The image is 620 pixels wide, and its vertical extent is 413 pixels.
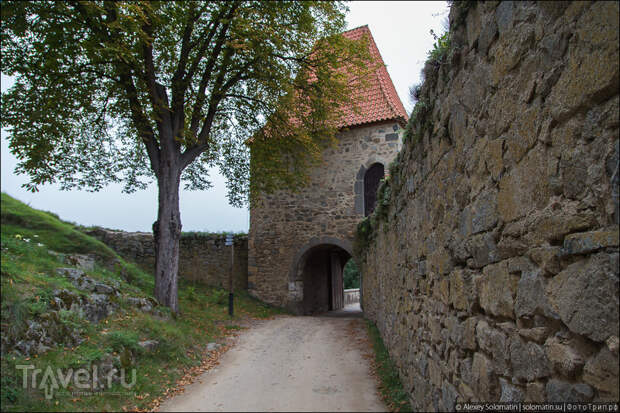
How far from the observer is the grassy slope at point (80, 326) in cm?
465

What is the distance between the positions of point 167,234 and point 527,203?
28.3 ft

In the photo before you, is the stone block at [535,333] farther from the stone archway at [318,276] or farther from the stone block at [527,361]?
the stone archway at [318,276]

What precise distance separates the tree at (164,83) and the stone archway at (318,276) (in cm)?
371

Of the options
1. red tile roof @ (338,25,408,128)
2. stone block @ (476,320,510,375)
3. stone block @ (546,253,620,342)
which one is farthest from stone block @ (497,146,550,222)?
red tile roof @ (338,25,408,128)

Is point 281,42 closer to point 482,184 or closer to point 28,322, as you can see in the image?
point 28,322

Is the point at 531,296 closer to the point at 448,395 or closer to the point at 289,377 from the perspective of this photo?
the point at 448,395

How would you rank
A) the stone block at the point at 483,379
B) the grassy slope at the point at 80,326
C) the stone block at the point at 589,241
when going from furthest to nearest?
the grassy slope at the point at 80,326 < the stone block at the point at 483,379 < the stone block at the point at 589,241

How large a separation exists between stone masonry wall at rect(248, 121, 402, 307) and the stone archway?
0.09 m

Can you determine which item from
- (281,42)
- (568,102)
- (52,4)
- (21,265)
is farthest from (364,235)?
(568,102)

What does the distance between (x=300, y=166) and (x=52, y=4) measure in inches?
277

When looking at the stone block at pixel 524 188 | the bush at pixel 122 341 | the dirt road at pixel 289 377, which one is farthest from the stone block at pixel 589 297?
the bush at pixel 122 341

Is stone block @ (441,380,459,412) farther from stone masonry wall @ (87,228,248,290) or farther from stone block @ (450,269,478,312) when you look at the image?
stone masonry wall @ (87,228,248,290)

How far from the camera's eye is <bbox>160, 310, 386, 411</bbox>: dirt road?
16.3ft

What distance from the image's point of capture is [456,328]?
2.58 meters
